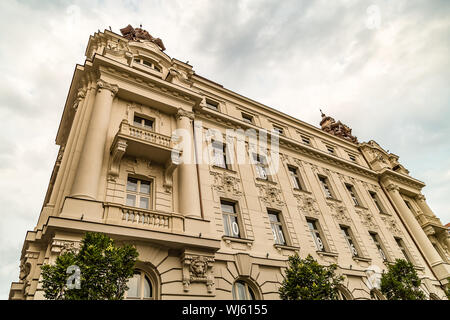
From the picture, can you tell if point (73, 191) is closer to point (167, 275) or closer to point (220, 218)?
point (167, 275)

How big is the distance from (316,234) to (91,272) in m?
13.1

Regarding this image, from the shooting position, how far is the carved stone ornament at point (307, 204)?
16.8 m

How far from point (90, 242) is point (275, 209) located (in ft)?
34.3

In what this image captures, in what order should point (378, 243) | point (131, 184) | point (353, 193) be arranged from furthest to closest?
point (353, 193)
point (378, 243)
point (131, 184)

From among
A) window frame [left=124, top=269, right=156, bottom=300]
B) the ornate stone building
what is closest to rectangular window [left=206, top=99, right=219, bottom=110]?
the ornate stone building

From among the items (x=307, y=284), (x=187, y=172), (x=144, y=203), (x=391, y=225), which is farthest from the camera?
(x=391, y=225)

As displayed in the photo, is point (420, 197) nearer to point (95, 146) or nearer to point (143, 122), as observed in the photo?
point (143, 122)

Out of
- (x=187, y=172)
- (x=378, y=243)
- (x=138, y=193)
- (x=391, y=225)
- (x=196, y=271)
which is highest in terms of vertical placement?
(x=187, y=172)

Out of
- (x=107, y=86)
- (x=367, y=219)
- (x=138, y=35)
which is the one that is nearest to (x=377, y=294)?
(x=367, y=219)

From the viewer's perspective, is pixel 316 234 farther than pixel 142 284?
Yes

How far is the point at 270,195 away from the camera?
52.0ft

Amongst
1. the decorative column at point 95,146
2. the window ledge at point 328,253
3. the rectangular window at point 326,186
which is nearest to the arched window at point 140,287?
the decorative column at point 95,146
